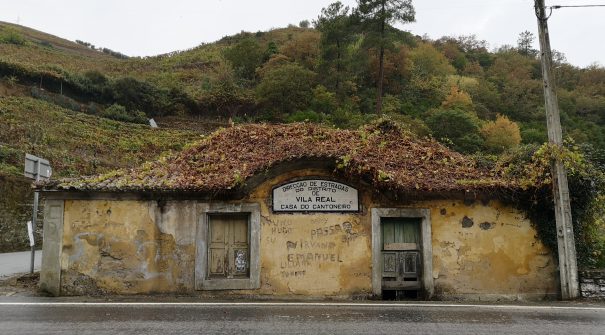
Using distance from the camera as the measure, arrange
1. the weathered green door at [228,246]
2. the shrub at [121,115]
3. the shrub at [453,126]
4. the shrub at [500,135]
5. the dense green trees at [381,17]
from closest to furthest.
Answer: the weathered green door at [228,246] → the dense green trees at [381,17] → the shrub at [121,115] → the shrub at [453,126] → the shrub at [500,135]

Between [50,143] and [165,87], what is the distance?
2898cm

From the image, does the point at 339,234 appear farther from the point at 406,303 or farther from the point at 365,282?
the point at 406,303

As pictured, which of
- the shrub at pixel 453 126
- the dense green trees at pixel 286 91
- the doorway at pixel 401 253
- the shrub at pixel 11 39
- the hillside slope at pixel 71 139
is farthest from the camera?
the shrub at pixel 11 39

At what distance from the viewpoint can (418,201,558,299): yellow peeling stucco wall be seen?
11695 millimetres

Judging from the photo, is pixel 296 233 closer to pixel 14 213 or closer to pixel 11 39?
pixel 14 213

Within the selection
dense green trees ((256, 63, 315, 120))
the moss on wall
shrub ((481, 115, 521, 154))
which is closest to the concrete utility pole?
the moss on wall

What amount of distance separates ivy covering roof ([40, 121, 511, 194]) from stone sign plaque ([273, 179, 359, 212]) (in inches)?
15.6

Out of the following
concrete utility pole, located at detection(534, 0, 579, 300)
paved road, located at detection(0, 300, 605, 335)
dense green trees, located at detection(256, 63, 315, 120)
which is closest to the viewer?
paved road, located at detection(0, 300, 605, 335)

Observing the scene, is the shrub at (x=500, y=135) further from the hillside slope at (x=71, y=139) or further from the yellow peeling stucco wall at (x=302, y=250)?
the yellow peeling stucco wall at (x=302, y=250)

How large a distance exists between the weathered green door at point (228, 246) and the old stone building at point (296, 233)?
23 millimetres

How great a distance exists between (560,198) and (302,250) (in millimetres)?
5851

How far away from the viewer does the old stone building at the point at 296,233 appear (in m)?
11.3

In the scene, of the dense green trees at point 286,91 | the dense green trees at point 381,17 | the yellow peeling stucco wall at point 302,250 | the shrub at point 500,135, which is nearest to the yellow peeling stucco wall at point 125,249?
the yellow peeling stucco wall at point 302,250

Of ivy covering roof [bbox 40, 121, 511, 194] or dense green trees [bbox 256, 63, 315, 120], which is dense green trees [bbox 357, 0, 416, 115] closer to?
dense green trees [bbox 256, 63, 315, 120]
